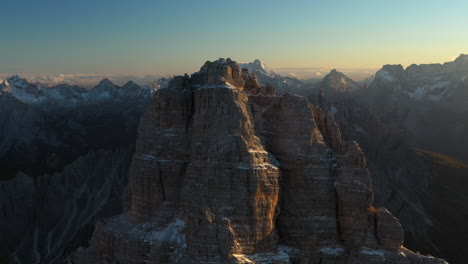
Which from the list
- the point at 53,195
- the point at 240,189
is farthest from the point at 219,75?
the point at 53,195

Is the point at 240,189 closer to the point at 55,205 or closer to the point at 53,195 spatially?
the point at 55,205

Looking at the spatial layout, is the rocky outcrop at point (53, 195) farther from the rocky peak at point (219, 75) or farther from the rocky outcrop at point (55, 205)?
the rocky peak at point (219, 75)

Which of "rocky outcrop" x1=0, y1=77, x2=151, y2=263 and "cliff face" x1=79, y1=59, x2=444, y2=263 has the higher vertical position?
"cliff face" x1=79, y1=59, x2=444, y2=263

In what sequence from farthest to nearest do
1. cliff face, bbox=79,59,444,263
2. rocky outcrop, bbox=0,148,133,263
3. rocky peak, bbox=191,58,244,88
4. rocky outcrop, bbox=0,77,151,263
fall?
rocky outcrop, bbox=0,77,151,263 < rocky outcrop, bbox=0,148,133,263 < rocky peak, bbox=191,58,244,88 < cliff face, bbox=79,59,444,263

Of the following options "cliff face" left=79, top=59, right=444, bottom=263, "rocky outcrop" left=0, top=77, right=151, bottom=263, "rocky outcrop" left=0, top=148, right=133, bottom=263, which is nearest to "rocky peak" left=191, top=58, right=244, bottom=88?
"cliff face" left=79, top=59, right=444, bottom=263

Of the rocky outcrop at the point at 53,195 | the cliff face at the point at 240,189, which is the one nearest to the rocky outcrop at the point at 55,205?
the rocky outcrop at the point at 53,195

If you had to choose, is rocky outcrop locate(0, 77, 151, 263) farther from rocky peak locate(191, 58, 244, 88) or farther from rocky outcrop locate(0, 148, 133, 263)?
rocky peak locate(191, 58, 244, 88)

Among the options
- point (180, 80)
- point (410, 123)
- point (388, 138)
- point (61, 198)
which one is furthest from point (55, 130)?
point (180, 80)

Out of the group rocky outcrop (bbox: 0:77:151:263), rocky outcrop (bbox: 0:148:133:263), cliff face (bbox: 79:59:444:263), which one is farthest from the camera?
rocky outcrop (bbox: 0:77:151:263)
